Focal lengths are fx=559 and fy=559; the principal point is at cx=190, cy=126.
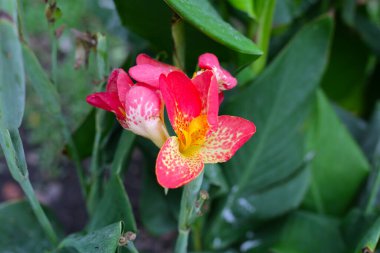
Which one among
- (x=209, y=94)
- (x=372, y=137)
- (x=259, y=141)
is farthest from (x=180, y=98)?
(x=372, y=137)

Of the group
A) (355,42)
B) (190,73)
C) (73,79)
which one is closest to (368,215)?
(190,73)

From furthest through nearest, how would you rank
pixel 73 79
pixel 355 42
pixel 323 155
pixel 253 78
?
pixel 73 79
pixel 355 42
pixel 323 155
pixel 253 78

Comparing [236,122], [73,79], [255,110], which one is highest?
[236,122]

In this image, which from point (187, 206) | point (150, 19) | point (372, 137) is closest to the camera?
point (187, 206)

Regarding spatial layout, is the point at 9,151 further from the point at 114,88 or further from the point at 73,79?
the point at 73,79

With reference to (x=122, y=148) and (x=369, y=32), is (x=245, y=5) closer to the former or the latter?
(x=122, y=148)

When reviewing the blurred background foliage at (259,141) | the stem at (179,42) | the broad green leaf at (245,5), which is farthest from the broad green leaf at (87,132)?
the broad green leaf at (245,5)
